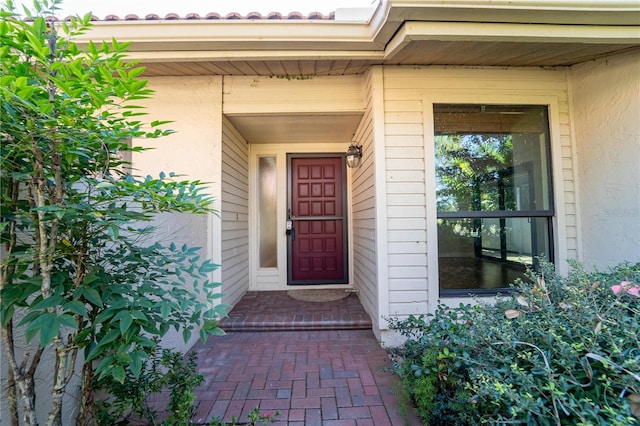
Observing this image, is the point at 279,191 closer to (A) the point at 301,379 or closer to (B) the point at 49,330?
(A) the point at 301,379

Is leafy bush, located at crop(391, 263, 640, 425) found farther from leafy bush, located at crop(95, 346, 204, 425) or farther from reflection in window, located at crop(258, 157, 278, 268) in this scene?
reflection in window, located at crop(258, 157, 278, 268)

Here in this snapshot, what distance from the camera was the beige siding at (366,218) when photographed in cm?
262

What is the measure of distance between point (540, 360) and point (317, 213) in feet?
10.5

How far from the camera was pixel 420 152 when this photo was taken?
252 centimetres

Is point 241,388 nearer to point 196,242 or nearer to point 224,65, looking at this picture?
point 196,242

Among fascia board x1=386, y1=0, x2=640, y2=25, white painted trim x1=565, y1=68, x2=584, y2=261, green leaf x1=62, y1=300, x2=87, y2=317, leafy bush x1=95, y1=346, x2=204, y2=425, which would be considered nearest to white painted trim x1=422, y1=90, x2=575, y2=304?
white painted trim x1=565, y1=68, x2=584, y2=261

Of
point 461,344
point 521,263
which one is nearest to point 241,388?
point 461,344

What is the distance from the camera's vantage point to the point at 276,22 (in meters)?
2.21

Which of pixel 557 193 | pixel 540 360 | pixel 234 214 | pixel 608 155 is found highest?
pixel 608 155

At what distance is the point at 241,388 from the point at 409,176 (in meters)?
2.21

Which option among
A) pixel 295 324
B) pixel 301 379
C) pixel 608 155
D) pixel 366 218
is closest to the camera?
pixel 301 379

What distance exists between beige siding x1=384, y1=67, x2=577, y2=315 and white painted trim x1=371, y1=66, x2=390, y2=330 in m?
0.04

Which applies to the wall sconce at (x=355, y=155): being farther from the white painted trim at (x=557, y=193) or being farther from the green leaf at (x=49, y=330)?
the green leaf at (x=49, y=330)

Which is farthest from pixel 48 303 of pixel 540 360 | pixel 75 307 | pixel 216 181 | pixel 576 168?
pixel 576 168
